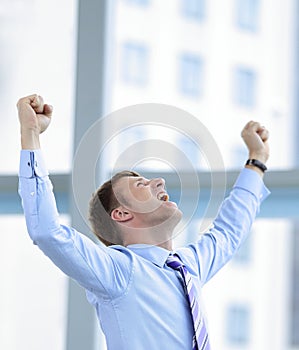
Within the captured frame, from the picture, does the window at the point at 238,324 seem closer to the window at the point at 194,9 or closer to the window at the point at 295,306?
the window at the point at 295,306

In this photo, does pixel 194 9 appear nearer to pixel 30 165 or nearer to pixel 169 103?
pixel 169 103

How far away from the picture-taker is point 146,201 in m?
2.11

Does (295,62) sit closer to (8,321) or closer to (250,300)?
(250,300)

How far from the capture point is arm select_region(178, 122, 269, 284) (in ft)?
7.41

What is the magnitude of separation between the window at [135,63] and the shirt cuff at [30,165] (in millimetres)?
1427

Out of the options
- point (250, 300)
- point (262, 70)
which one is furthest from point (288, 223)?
point (262, 70)

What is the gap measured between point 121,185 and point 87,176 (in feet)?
0.64

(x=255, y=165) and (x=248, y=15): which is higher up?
(x=248, y=15)

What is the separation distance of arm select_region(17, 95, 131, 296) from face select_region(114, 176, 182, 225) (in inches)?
9.0

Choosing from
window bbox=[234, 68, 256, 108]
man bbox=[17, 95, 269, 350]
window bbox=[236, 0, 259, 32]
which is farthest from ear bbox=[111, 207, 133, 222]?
window bbox=[236, 0, 259, 32]

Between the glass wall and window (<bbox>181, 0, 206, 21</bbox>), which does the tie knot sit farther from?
window (<bbox>181, 0, 206, 21</bbox>)

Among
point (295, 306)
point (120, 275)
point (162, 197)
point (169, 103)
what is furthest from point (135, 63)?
point (120, 275)

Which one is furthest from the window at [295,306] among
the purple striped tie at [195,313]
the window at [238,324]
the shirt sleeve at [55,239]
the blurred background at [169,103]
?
the shirt sleeve at [55,239]

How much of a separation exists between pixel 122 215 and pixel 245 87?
1.19 metres
